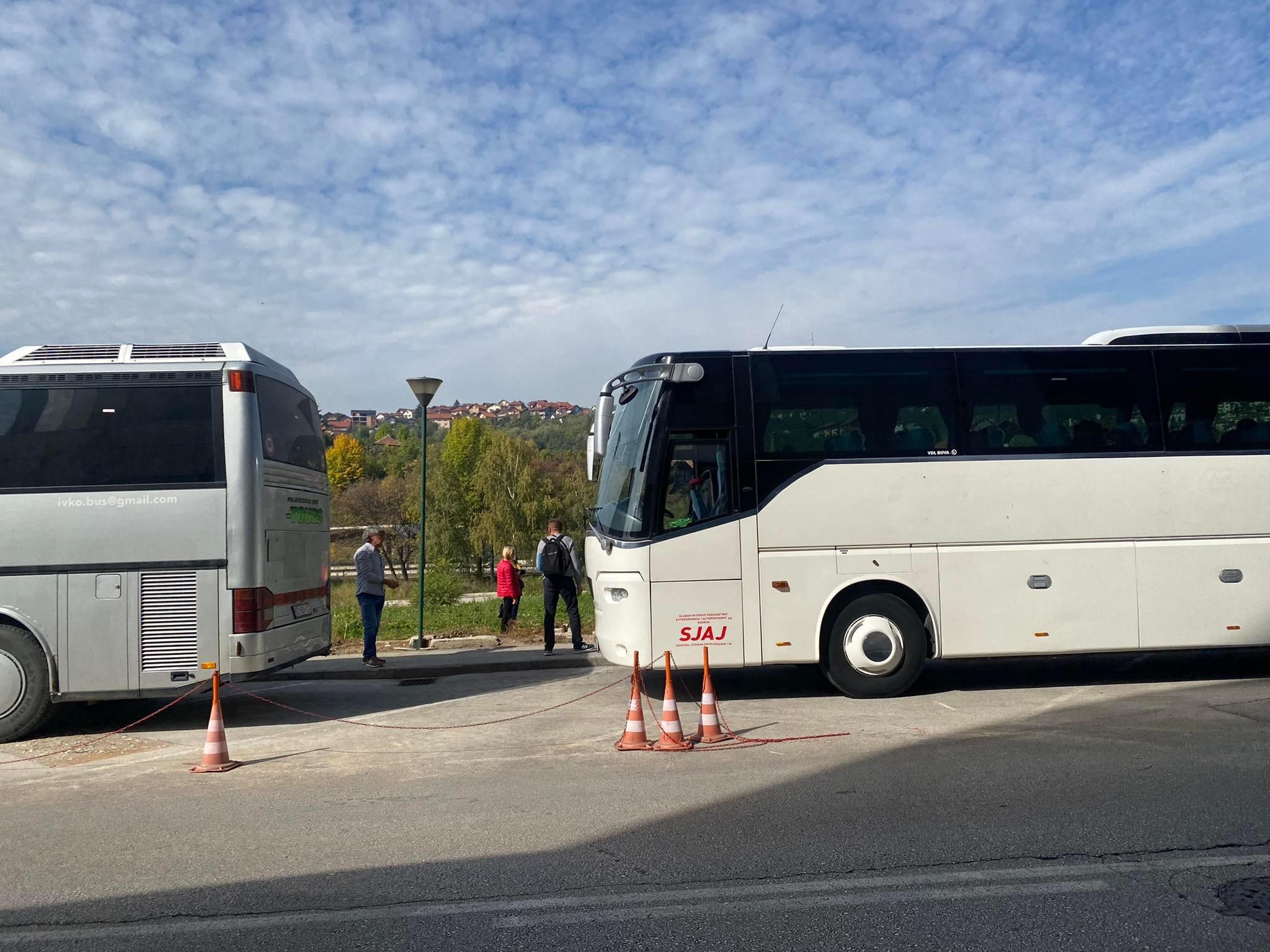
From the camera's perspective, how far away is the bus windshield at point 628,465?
398 inches

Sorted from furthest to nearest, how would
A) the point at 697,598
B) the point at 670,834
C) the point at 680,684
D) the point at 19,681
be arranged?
the point at 680,684 < the point at 697,598 < the point at 19,681 < the point at 670,834

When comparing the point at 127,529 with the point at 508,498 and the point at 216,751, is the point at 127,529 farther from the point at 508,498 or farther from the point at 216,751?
the point at 508,498

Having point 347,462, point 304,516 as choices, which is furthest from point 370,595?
point 347,462

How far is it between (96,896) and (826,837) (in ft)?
12.5

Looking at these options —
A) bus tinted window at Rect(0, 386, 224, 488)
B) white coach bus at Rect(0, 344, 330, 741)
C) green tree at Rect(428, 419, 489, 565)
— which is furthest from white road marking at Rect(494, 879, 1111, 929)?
green tree at Rect(428, 419, 489, 565)

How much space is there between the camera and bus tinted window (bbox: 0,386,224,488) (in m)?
9.24

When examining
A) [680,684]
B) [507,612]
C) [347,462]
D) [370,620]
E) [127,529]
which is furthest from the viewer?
[347,462]

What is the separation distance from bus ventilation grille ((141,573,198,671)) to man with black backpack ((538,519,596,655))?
5.56 metres

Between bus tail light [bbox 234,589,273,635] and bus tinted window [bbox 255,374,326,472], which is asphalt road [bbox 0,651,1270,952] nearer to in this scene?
bus tail light [bbox 234,589,273,635]

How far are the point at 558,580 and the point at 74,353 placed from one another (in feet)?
22.6

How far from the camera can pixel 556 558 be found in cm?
1425

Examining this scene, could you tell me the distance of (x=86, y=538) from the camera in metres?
9.26

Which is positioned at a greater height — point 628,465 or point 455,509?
point 455,509

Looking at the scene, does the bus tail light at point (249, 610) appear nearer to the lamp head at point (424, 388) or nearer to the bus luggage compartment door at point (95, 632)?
the bus luggage compartment door at point (95, 632)
